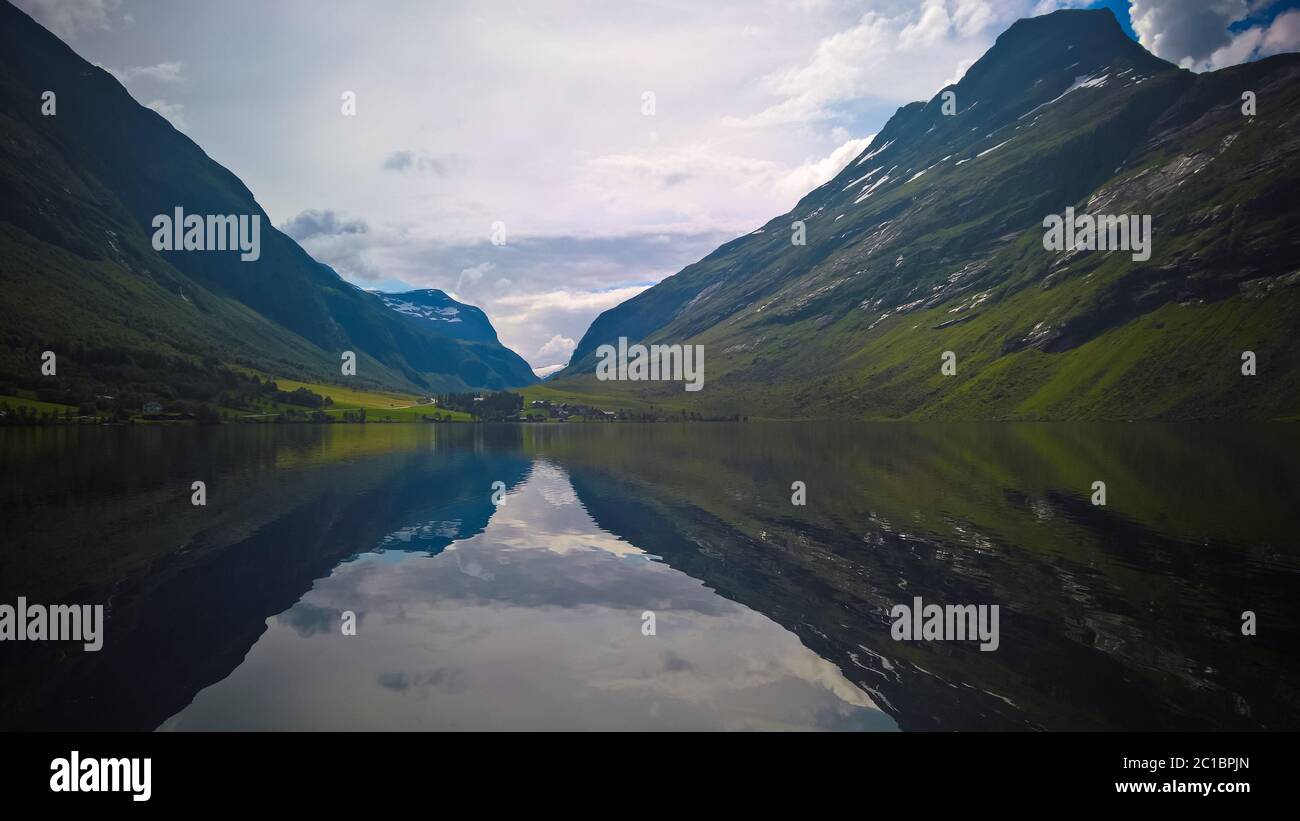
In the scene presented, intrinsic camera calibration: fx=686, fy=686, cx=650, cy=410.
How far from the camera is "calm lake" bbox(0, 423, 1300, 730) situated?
20.3m

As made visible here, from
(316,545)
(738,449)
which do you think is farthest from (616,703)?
(738,449)

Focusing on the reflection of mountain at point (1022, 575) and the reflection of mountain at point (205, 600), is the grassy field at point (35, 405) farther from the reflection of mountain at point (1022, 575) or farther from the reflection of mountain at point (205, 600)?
the reflection of mountain at point (1022, 575)

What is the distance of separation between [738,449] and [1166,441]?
268 ft

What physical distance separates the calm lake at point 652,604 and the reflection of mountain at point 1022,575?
6.5 inches

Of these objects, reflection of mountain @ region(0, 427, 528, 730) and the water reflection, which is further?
reflection of mountain @ region(0, 427, 528, 730)

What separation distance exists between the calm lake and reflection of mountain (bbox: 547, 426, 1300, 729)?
0.16 meters

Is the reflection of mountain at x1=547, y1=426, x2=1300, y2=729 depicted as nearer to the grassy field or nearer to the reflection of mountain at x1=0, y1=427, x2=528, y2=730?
the reflection of mountain at x1=0, y1=427, x2=528, y2=730

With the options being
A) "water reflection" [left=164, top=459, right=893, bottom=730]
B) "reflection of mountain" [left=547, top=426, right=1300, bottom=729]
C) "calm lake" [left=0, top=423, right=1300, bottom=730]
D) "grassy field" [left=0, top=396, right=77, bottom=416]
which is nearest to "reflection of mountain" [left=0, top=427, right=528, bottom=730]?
"calm lake" [left=0, top=423, right=1300, bottom=730]

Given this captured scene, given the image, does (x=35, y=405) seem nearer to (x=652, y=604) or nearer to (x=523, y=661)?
(x=652, y=604)

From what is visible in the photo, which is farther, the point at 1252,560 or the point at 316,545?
the point at 316,545

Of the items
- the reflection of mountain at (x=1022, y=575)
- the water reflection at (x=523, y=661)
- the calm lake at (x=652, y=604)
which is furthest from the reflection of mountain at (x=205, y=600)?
the reflection of mountain at (x=1022, y=575)

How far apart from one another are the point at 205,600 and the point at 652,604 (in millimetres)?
20373
